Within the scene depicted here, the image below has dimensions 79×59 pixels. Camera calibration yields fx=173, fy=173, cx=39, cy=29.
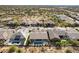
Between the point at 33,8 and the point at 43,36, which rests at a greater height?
the point at 33,8

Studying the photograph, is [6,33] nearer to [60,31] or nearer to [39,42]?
[39,42]

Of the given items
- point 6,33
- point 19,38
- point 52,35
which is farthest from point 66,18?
point 6,33

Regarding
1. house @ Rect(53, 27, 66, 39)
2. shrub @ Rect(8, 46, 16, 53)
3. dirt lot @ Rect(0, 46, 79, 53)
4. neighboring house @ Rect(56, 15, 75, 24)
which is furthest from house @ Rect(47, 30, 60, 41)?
shrub @ Rect(8, 46, 16, 53)

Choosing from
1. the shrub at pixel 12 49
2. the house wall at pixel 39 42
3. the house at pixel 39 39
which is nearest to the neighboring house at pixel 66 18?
the house at pixel 39 39
